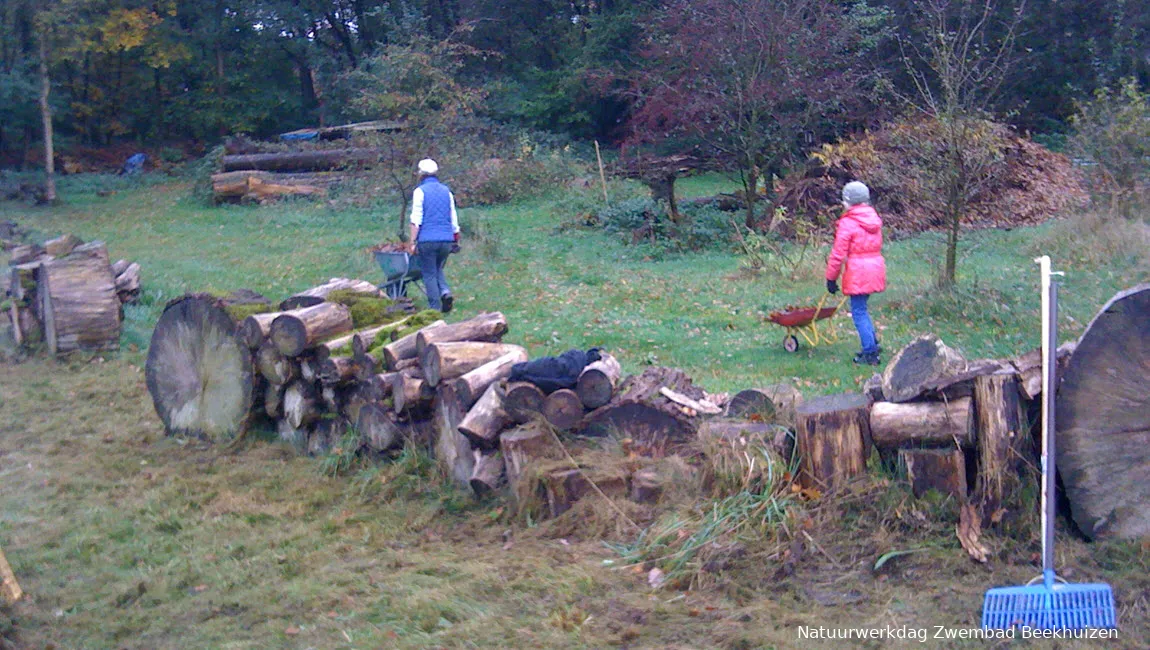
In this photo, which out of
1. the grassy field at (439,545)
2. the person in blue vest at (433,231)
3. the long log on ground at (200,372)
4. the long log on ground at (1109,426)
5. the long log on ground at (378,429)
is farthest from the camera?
the person in blue vest at (433,231)

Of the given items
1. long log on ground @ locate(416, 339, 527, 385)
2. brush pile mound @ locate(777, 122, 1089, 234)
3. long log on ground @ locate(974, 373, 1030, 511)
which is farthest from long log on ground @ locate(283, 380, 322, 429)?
brush pile mound @ locate(777, 122, 1089, 234)

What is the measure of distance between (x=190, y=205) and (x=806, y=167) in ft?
45.9

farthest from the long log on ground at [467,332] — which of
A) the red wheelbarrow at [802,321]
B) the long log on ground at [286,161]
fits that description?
the long log on ground at [286,161]

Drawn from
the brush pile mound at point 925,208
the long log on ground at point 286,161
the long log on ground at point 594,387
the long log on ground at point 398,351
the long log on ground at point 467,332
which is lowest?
the long log on ground at point 594,387

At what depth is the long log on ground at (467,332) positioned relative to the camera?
657cm

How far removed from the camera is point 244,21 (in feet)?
122

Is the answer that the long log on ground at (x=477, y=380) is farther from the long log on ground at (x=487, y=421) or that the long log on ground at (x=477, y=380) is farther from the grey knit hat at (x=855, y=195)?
the grey knit hat at (x=855, y=195)

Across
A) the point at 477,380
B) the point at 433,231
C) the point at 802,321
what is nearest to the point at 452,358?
the point at 477,380

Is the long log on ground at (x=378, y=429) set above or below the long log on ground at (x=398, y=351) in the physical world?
below

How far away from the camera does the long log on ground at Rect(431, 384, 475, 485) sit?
611cm

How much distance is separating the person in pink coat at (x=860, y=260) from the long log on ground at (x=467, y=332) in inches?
130

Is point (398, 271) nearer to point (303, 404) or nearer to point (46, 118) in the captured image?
point (303, 404)

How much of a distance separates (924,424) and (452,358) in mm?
2752

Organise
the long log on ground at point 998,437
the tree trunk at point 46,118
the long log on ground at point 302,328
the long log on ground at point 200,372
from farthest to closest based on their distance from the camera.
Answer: the tree trunk at point 46,118
the long log on ground at point 200,372
the long log on ground at point 302,328
the long log on ground at point 998,437
